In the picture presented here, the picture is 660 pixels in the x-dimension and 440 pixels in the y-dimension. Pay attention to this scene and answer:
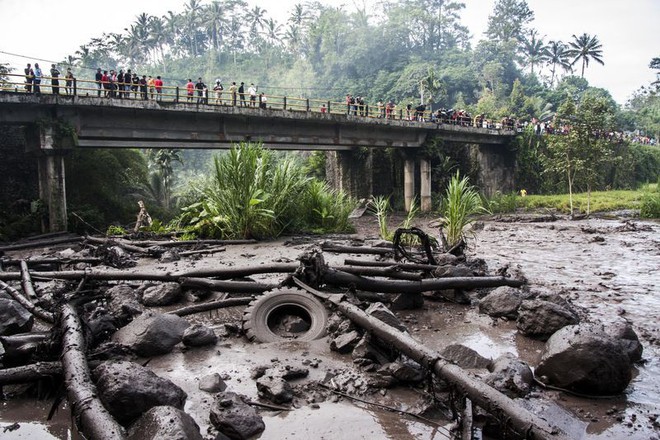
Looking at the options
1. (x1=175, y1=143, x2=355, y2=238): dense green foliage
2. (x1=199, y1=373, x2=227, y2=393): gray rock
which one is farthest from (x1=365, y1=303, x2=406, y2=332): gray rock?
(x1=175, y1=143, x2=355, y2=238): dense green foliage

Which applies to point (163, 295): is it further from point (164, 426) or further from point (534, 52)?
point (534, 52)

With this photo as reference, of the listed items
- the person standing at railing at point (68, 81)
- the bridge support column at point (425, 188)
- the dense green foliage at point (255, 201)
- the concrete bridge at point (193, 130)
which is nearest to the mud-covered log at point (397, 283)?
the dense green foliage at point (255, 201)

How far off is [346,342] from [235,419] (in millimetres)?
1749

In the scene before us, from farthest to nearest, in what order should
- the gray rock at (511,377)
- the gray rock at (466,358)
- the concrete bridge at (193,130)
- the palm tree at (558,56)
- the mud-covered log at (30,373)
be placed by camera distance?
1. the palm tree at (558,56)
2. the concrete bridge at (193,130)
3. the gray rock at (466,358)
4. the gray rock at (511,377)
5. the mud-covered log at (30,373)

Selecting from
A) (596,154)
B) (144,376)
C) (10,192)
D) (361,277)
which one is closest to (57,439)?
(144,376)

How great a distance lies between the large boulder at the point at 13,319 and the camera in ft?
16.1

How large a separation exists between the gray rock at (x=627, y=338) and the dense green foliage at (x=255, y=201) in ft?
28.9

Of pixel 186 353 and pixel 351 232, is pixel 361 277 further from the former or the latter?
pixel 351 232

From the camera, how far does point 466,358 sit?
4.74m

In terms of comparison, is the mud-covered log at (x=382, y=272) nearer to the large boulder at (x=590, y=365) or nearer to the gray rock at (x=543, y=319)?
the gray rock at (x=543, y=319)

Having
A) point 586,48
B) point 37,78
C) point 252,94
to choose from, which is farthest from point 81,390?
point 586,48

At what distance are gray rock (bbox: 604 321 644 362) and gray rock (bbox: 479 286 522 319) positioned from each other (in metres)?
1.36

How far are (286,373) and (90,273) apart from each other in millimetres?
4092

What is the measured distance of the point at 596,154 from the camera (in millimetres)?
27047
